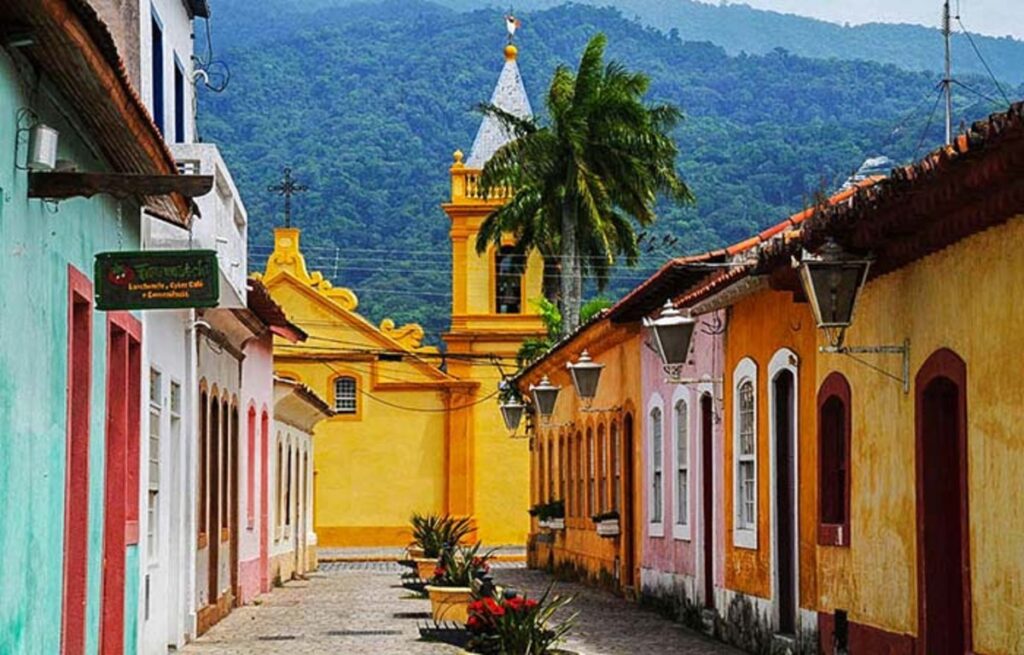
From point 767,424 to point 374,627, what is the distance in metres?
6.66

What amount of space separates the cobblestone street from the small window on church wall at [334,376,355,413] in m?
25.9

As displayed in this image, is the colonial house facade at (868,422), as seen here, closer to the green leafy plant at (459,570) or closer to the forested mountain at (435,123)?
the green leafy plant at (459,570)

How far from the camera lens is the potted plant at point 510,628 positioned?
46.6ft

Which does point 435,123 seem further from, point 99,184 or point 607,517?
point 99,184

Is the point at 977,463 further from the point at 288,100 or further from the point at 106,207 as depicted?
the point at 288,100

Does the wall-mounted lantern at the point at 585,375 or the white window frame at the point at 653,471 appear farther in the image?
the wall-mounted lantern at the point at 585,375

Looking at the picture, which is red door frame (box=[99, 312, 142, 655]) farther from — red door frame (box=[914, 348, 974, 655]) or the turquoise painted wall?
red door frame (box=[914, 348, 974, 655])

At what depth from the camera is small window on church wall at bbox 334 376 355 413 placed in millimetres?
61812

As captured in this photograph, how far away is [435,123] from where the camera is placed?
148500mm

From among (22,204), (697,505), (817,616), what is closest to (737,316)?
(697,505)

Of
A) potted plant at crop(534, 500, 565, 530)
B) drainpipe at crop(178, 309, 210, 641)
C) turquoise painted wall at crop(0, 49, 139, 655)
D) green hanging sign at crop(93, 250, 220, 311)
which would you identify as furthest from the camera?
potted plant at crop(534, 500, 565, 530)

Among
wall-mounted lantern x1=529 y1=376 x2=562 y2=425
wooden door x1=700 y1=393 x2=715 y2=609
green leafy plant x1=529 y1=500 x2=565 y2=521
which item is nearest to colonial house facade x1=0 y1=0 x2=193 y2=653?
wooden door x1=700 y1=393 x2=715 y2=609

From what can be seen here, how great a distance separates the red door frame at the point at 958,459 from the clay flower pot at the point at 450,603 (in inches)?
382

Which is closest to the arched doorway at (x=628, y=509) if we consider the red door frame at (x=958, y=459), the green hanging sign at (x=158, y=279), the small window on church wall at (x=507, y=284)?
the red door frame at (x=958, y=459)
